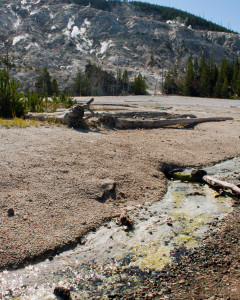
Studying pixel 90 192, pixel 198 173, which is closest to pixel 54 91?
pixel 198 173

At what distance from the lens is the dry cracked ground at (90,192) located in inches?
96.4

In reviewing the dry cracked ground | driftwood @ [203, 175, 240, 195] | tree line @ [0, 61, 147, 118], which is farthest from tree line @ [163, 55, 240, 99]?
driftwood @ [203, 175, 240, 195]

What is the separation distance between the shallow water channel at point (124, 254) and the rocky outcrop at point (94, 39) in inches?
3094

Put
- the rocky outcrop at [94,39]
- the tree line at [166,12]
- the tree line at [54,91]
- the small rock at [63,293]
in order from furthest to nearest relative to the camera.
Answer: the tree line at [166,12], the rocky outcrop at [94,39], the tree line at [54,91], the small rock at [63,293]

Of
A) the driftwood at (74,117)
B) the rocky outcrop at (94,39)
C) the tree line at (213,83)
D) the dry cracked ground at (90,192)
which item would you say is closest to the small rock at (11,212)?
the dry cracked ground at (90,192)

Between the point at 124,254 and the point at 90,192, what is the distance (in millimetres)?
1366

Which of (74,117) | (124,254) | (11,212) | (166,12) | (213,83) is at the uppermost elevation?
(166,12)

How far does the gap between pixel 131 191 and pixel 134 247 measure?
145 cm

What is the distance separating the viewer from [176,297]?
2.16 meters

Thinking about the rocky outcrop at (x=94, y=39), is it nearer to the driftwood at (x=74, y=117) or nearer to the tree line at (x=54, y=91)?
the tree line at (x=54, y=91)

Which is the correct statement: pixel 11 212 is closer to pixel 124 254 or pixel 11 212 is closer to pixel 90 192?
pixel 90 192

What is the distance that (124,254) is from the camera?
9.27 feet

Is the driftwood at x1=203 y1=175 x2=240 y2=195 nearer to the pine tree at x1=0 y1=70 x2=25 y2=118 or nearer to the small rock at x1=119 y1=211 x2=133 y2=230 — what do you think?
the small rock at x1=119 y1=211 x2=133 y2=230

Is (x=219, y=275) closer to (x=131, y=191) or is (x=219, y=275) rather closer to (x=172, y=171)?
(x=131, y=191)
